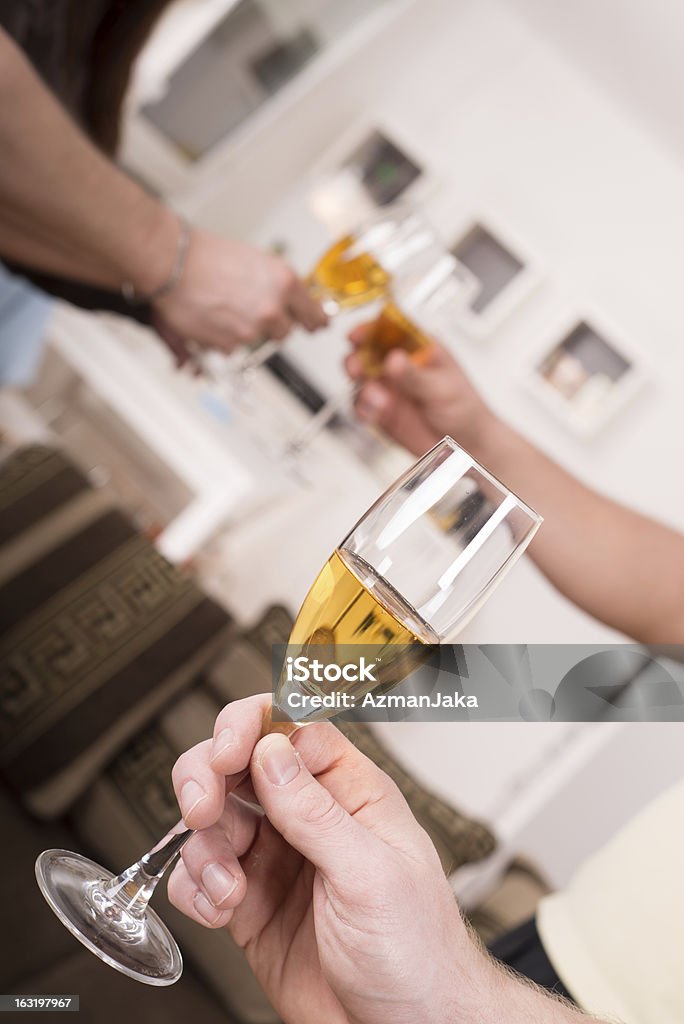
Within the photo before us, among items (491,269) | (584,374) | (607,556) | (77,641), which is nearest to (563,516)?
(607,556)

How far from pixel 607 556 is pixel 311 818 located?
0.91 ft

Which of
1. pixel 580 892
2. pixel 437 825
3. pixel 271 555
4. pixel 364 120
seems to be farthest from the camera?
pixel 364 120

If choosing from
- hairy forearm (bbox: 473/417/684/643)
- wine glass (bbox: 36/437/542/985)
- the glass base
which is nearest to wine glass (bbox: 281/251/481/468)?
hairy forearm (bbox: 473/417/684/643)

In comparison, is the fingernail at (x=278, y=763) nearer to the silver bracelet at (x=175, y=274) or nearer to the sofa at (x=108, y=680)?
the sofa at (x=108, y=680)

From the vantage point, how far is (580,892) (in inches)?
19.9

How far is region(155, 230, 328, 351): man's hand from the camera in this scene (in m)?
0.72

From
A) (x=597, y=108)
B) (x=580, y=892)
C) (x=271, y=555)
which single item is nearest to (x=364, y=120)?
(x=597, y=108)

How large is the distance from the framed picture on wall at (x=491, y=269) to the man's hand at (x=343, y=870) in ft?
3.46

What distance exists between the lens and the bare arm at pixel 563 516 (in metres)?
0.51

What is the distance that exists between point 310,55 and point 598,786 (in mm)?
1434

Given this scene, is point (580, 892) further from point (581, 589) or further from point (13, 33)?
point (13, 33)

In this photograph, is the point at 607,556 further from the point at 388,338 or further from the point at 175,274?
the point at 175,274

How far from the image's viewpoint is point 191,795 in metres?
0.36

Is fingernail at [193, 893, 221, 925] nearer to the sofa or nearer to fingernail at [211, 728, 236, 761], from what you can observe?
fingernail at [211, 728, 236, 761]
